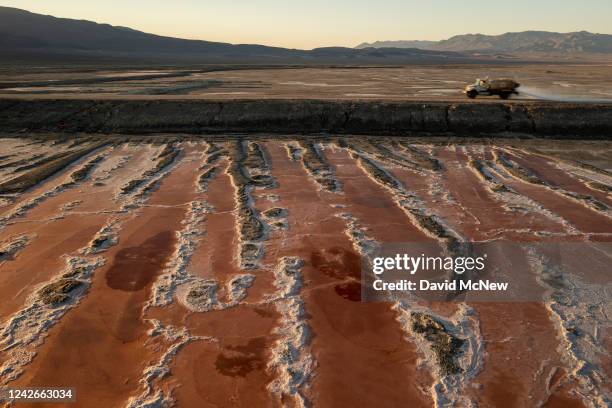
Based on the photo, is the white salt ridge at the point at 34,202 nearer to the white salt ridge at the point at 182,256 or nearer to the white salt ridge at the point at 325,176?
the white salt ridge at the point at 182,256

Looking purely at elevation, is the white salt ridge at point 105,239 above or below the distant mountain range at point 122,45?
below

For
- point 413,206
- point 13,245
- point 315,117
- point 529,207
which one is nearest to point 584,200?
point 529,207

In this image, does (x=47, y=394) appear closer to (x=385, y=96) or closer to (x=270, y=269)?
(x=270, y=269)

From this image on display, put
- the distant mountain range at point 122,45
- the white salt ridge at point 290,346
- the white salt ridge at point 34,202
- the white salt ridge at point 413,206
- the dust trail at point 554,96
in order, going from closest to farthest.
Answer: the white salt ridge at point 290,346, the white salt ridge at point 413,206, the white salt ridge at point 34,202, the dust trail at point 554,96, the distant mountain range at point 122,45

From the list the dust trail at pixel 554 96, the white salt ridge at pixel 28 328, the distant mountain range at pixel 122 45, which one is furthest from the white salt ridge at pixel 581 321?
the distant mountain range at pixel 122 45

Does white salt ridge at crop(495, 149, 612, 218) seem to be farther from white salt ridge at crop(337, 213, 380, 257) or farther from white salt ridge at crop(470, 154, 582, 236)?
white salt ridge at crop(337, 213, 380, 257)

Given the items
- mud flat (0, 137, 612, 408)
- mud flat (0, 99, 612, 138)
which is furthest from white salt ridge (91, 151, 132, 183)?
mud flat (0, 99, 612, 138)

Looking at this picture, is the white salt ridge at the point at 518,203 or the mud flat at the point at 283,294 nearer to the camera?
the mud flat at the point at 283,294
